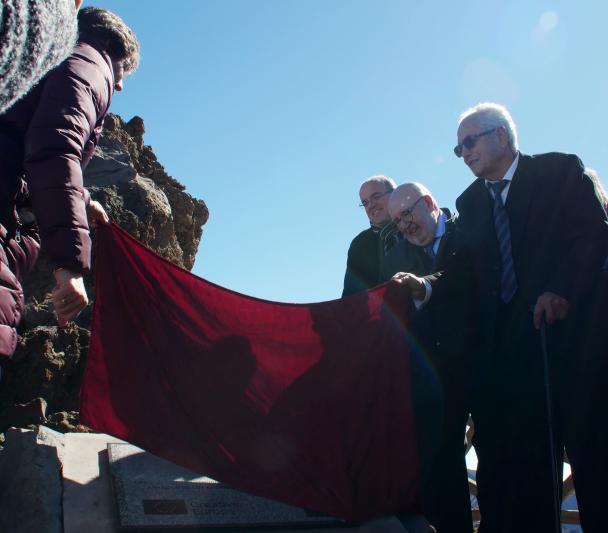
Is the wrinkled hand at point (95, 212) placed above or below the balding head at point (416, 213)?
below

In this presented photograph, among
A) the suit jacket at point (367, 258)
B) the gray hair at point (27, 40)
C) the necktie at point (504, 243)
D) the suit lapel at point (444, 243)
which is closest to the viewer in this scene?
the gray hair at point (27, 40)

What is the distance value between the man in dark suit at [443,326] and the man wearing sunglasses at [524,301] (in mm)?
89

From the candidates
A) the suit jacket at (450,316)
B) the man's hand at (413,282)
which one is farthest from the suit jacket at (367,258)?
the man's hand at (413,282)

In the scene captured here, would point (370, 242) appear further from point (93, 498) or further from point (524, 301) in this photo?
point (93, 498)

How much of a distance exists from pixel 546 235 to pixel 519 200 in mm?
249

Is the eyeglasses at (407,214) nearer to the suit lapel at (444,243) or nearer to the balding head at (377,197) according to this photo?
the suit lapel at (444,243)

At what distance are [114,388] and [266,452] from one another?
34.9 inches

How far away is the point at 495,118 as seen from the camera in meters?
3.62

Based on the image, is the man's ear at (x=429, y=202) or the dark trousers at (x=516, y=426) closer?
the dark trousers at (x=516, y=426)

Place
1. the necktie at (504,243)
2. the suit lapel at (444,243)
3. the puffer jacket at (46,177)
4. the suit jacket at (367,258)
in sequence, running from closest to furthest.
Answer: the puffer jacket at (46,177), the necktie at (504,243), the suit lapel at (444,243), the suit jacket at (367,258)

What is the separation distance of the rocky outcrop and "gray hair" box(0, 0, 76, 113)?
3255 mm

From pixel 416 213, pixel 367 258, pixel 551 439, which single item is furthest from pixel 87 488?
pixel 367 258

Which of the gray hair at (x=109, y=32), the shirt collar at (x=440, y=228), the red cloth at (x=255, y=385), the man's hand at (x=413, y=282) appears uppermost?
the gray hair at (x=109, y=32)

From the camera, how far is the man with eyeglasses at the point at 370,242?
4.73 m
